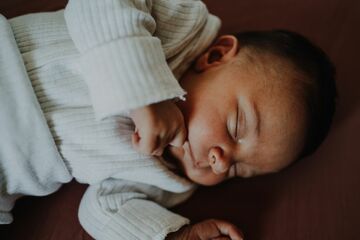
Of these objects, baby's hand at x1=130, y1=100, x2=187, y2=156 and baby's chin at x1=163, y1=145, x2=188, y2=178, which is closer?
baby's hand at x1=130, y1=100, x2=187, y2=156

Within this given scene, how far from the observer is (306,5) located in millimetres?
1210

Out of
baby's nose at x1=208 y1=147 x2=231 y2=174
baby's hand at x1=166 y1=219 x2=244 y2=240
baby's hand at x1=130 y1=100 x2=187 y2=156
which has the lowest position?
baby's hand at x1=166 y1=219 x2=244 y2=240

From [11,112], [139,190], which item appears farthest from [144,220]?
[11,112]

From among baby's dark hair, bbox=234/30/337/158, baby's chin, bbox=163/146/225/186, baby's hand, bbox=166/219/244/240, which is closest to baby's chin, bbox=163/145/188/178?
baby's chin, bbox=163/146/225/186

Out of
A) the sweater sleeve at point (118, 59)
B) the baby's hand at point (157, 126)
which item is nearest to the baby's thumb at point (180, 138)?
the baby's hand at point (157, 126)

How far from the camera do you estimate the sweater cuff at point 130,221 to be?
78 centimetres

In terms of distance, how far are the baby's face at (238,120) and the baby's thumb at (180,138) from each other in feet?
0.06

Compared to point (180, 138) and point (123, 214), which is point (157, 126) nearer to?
point (180, 138)

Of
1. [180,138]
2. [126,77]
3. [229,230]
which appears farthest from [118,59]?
[229,230]

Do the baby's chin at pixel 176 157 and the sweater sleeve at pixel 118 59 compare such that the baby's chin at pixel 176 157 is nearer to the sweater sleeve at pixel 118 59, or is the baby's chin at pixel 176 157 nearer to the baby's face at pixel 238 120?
the baby's face at pixel 238 120

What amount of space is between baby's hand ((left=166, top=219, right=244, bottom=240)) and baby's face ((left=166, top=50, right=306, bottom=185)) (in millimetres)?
116

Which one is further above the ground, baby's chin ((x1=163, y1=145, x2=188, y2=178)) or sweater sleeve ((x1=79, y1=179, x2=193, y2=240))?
baby's chin ((x1=163, y1=145, x2=188, y2=178))

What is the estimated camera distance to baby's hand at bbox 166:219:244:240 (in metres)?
0.81

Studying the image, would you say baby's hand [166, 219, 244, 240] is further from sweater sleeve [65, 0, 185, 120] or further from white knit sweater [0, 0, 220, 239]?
sweater sleeve [65, 0, 185, 120]
